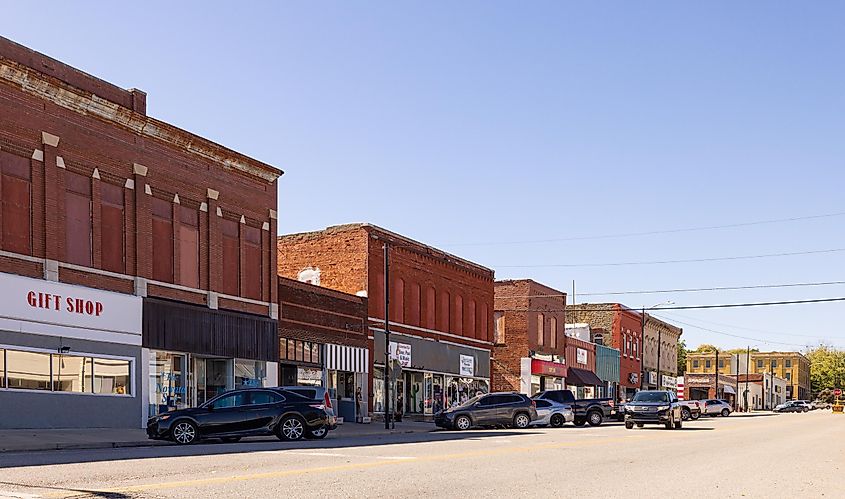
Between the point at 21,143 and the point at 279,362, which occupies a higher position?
the point at 21,143

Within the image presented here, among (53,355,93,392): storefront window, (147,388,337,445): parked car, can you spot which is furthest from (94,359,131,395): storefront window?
(147,388,337,445): parked car

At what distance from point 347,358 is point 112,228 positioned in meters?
14.4

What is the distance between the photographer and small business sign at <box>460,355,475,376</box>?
54750 millimetres

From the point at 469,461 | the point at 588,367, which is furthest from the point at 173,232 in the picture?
the point at 588,367

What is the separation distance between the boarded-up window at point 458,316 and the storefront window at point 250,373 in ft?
58.8

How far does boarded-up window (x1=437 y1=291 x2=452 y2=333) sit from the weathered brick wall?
588 inches

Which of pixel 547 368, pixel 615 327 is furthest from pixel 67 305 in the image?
pixel 615 327

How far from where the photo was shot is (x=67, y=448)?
75.7ft

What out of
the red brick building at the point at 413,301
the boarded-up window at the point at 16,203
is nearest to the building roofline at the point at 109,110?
the boarded-up window at the point at 16,203

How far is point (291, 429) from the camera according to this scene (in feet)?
85.8

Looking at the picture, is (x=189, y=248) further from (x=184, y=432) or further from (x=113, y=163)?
(x=184, y=432)

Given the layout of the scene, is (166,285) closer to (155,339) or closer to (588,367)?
(155,339)

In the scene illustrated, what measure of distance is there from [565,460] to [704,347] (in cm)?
17588

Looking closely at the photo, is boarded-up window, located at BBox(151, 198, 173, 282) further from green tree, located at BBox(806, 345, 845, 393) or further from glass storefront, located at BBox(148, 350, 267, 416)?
green tree, located at BBox(806, 345, 845, 393)
